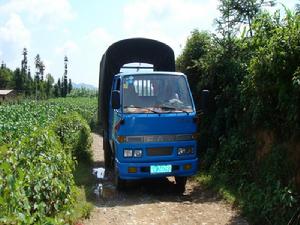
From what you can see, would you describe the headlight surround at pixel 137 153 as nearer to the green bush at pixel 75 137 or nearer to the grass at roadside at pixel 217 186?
the grass at roadside at pixel 217 186

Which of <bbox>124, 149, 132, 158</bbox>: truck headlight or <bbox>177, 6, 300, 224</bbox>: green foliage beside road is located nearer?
<bbox>177, 6, 300, 224</bbox>: green foliage beside road

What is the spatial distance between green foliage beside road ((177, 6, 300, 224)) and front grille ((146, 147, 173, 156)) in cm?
129

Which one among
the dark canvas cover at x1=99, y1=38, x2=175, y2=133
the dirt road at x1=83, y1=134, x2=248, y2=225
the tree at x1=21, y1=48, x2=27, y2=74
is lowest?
the dirt road at x1=83, y1=134, x2=248, y2=225

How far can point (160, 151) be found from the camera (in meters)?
8.59

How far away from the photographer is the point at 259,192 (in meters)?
7.20

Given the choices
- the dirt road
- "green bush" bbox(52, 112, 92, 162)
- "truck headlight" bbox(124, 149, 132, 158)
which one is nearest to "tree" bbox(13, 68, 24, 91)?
"green bush" bbox(52, 112, 92, 162)

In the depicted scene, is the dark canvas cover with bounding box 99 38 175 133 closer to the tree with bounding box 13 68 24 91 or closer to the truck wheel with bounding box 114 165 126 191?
the truck wheel with bounding box 114 165 126 191

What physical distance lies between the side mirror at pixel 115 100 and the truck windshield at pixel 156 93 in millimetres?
168

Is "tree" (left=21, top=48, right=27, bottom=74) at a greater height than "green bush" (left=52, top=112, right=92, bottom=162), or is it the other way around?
"tree" (left=21, top=48, right=27, bottom=74)

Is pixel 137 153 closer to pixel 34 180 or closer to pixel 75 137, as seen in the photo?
pixel 34 180

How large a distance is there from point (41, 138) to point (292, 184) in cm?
384

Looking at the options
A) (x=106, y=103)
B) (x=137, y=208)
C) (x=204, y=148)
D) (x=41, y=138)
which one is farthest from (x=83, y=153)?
(x=41, y=138)

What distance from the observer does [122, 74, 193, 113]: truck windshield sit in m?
A: 8.91

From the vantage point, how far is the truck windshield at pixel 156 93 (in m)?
8.91
